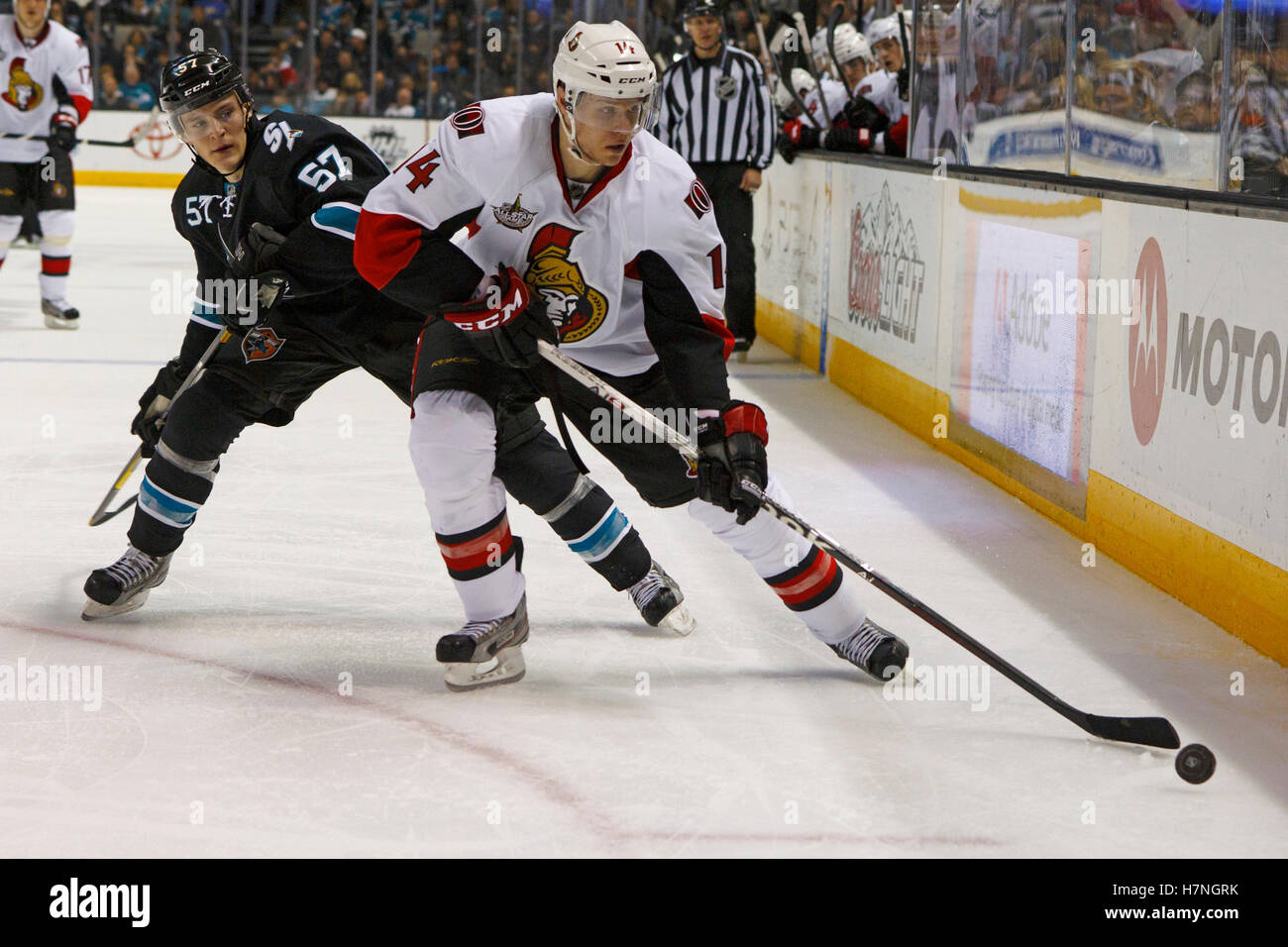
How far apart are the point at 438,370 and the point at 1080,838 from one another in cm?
122

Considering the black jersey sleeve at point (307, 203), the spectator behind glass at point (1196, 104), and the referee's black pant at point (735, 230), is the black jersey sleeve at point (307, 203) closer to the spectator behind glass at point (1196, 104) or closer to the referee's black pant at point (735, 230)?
the spectator behind glass at point (1196, 104)

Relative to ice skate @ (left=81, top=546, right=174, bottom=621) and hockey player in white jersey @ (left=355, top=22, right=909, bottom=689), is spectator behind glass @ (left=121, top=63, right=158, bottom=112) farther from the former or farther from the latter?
hockey player in white jersey @ (left=355, top=22, right=909, bottom=689)

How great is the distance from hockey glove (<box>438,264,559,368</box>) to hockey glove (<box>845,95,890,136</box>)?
4.14 m

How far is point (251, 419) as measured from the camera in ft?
9.41

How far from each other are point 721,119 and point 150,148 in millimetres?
9759

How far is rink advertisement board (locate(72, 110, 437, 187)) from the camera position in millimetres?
14773

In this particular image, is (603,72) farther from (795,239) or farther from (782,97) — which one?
(782,97)

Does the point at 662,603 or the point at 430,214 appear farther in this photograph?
the point at 662,603

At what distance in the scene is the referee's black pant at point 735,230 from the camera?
21.3 ft

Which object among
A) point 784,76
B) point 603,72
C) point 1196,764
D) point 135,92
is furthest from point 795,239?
point 135,92

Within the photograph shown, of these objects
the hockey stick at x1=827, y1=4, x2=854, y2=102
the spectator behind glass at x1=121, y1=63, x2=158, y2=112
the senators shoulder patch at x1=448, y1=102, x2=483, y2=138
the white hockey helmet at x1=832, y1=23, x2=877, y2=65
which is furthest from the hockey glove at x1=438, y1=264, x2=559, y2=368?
the spectator behind glass at x1=121, y1=63, x2=158, y2=112

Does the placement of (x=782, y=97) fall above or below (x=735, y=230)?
above

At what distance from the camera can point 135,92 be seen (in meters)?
15.3
